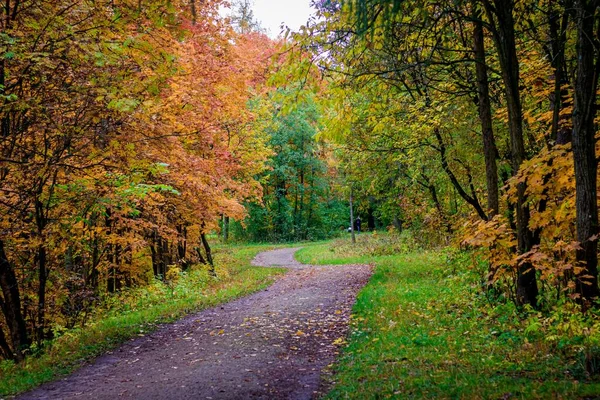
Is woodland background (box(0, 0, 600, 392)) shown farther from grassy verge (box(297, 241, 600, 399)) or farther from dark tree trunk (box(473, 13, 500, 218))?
grassy verge (box(297, 241, 600, 399))

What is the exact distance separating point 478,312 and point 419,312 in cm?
128

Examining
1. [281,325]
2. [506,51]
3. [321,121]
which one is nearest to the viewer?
[506,51]

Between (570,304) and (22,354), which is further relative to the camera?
(22,354)

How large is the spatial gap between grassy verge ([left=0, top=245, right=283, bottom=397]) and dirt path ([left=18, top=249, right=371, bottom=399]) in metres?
0.41

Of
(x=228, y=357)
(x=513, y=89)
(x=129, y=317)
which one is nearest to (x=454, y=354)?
(x=228, y=357)

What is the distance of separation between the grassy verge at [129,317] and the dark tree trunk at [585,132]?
7694 millimetres

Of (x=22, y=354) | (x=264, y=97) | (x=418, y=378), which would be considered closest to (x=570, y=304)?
(x=418, y=378)

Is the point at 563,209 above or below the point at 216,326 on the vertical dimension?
above

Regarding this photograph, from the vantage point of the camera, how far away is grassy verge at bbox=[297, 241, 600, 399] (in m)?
4.62

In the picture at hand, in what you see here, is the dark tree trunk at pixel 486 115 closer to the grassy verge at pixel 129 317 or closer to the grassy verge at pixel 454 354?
the grassy verge at pixel 454 354

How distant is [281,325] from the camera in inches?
383

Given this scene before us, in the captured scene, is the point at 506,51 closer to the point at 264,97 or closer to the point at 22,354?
the point at 22,354

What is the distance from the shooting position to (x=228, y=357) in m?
7.50

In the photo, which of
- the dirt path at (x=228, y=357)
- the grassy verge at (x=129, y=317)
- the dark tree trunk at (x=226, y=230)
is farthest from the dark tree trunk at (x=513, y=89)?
the dark tree trunk at (x=226, y=230)
